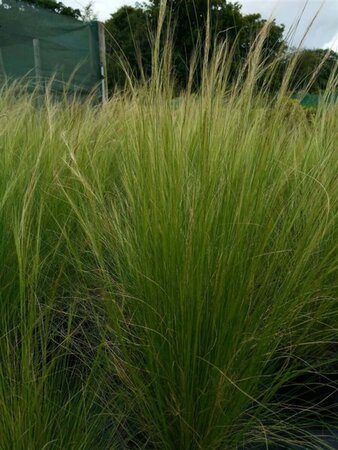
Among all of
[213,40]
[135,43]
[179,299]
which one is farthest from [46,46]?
[179,299]

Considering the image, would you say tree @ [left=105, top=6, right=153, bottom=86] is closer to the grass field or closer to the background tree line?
the background tree line

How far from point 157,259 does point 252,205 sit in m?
0.21

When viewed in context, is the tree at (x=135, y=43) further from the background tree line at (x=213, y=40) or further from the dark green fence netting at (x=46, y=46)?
the dark green fence netting at (x=46, y=46)

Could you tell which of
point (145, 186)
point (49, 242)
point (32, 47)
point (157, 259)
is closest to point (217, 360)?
point (157, 259)

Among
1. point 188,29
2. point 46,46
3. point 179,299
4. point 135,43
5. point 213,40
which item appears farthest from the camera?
point 46,46

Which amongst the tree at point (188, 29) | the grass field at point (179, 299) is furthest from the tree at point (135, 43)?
the grass field at point (179, 299)

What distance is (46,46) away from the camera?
15.8 feet

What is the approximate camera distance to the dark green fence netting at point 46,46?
452 cm

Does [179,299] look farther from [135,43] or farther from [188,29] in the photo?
[188,29]

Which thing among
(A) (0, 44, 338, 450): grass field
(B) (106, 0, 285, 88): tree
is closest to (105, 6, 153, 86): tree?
(B) (106, 0, 285, 88): tree

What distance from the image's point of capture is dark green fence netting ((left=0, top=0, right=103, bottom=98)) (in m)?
4.52

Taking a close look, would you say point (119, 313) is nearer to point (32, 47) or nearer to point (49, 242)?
point (49, 242)

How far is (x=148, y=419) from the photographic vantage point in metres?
0.94

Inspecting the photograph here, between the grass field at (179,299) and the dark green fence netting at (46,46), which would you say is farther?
the dark green fence netting at (46,46)
